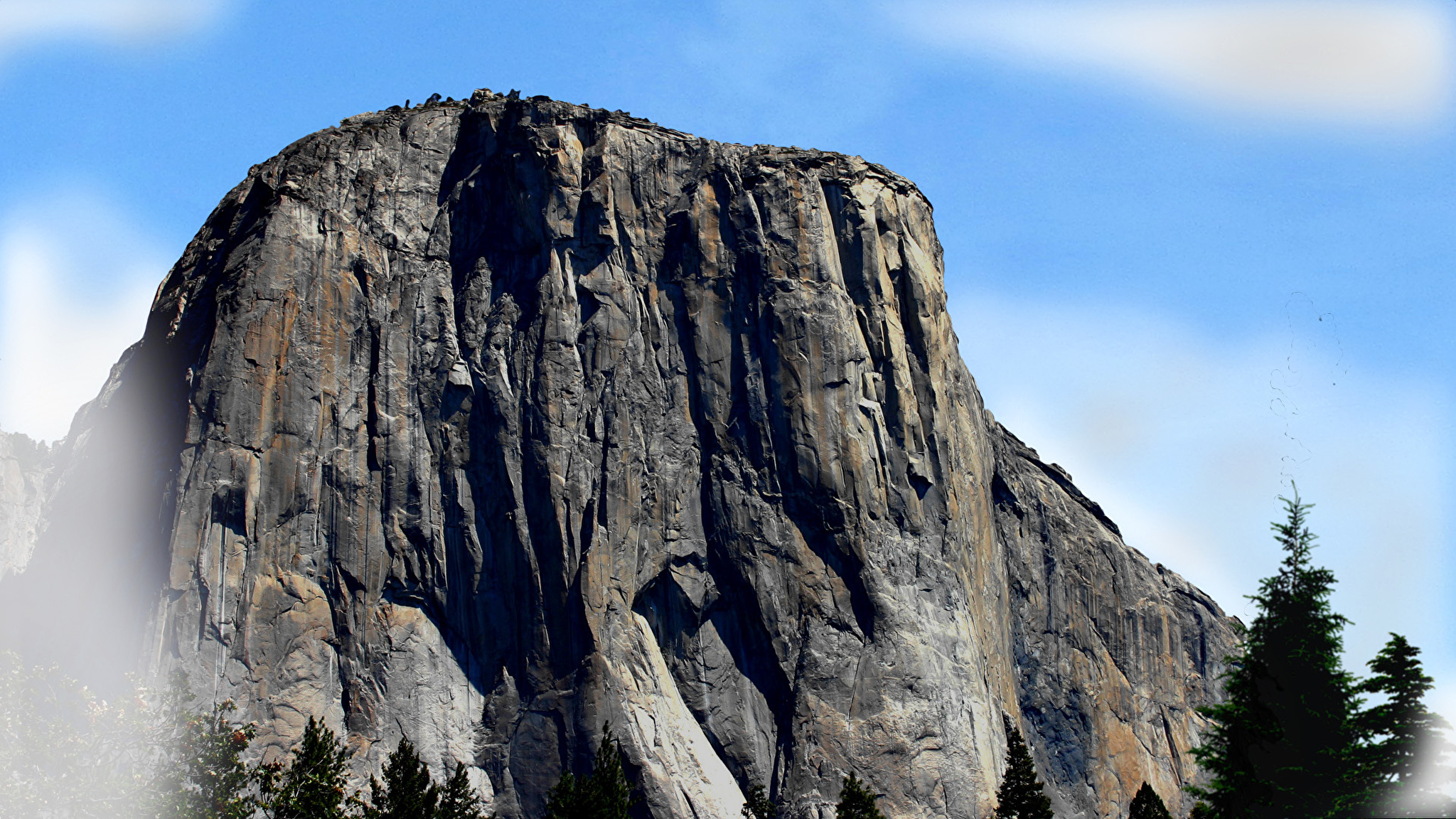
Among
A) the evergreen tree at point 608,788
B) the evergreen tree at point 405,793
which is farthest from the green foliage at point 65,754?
the evergreen tree at point 608,788

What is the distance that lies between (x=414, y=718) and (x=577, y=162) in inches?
1262

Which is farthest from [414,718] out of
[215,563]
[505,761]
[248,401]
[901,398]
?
[901,398]

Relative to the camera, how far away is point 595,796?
6506 centimetres

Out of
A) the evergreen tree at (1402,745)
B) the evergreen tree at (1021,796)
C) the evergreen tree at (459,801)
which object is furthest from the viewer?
the evergreen tree at (1021,796)

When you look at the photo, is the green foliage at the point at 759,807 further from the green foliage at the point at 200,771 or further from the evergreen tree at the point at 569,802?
the green foliage at the point at 200,771

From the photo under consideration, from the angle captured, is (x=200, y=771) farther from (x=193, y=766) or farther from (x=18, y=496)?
(x=18, y=496)

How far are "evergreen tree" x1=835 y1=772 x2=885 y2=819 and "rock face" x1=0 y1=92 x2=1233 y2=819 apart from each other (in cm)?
1115

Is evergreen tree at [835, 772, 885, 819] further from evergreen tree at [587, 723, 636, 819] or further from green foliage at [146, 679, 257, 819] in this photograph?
green foliage at [146, 679, 257, 819]

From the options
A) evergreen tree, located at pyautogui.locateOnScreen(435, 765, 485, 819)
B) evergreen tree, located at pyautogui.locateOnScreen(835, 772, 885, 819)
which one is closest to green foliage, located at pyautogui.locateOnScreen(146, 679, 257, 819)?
evergreen tree, located at pyautogui.locateOnScreen(435, 765, 485, 819)

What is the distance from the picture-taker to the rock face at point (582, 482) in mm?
79438

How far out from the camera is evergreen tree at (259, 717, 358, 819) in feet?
205

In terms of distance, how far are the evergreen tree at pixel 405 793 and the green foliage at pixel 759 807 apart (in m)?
15.1

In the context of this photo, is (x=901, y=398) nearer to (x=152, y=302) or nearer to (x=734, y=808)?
(x=734, y=808)

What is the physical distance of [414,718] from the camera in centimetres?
7931
